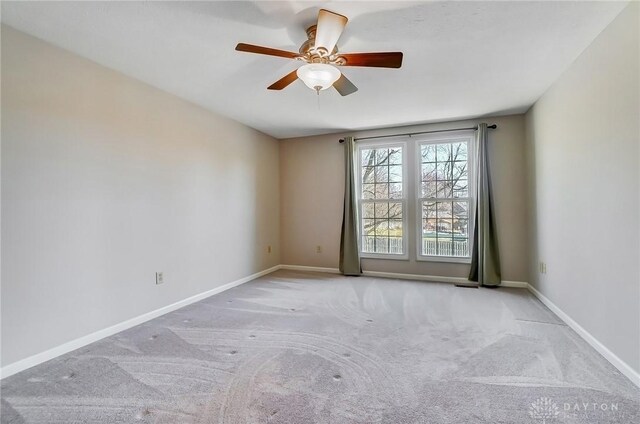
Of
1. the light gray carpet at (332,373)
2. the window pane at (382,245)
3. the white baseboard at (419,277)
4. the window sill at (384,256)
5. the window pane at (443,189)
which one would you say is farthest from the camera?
the window pane at (382,245)

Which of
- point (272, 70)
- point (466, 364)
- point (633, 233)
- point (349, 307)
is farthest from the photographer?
point (349, 307)

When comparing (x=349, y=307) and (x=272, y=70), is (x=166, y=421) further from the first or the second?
(x=272, y=70)

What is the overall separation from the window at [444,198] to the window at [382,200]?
30 centimetres

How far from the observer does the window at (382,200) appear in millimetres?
4664

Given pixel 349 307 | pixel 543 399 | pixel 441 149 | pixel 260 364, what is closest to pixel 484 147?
pixel 441 149

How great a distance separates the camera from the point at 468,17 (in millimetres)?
1928

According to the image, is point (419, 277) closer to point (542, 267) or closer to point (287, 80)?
point (542, 267)

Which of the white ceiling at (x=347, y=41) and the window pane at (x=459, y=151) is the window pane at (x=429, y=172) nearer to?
the window pane at (x=459, y=151)

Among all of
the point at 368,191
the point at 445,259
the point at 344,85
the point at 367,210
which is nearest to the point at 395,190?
the point at 368,191

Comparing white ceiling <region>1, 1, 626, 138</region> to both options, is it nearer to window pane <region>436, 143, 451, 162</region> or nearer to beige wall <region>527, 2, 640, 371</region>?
beige wall <region>527, 2, 640, 371</region>

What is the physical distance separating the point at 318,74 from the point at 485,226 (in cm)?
321

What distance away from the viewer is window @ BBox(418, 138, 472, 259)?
435 centimetres

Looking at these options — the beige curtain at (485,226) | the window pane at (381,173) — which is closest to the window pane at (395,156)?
the window pane at (381,173)

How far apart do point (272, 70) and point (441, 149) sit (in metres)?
2.92
